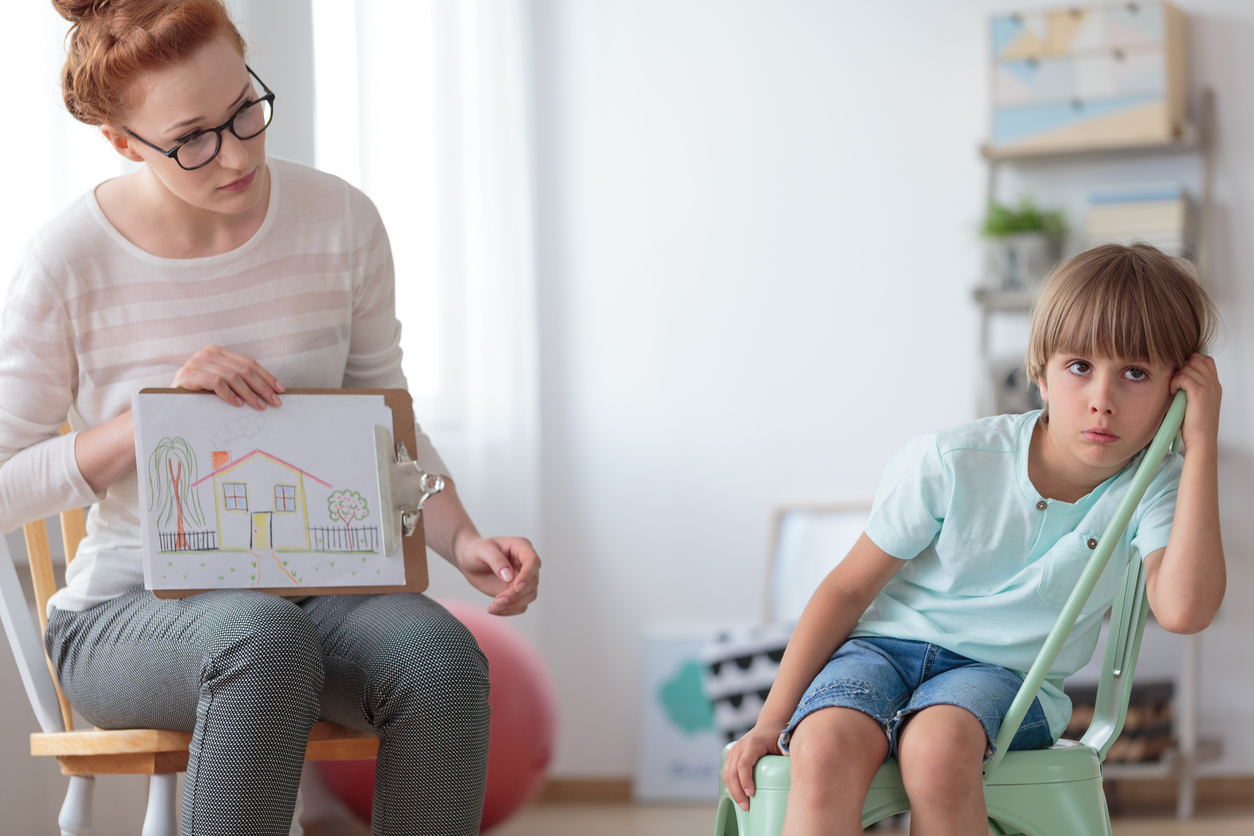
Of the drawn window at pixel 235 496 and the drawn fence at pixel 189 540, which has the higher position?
the drawn window at pixel 235 496

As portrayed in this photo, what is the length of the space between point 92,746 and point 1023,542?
909 mm

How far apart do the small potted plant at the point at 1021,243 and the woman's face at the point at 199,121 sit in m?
1.81

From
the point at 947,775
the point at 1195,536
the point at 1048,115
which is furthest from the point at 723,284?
the point at 947,775

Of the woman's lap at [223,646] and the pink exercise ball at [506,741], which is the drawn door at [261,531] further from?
the pink exercise ball at [506,741]

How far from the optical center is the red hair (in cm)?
104

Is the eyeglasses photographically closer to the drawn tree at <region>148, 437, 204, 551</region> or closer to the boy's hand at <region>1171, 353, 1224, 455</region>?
the drawn tree at <region>148, 437, 204, 551</region>

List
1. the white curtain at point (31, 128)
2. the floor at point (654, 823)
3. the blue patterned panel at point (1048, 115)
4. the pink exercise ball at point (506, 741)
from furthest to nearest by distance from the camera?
the blue patterned panel at point (1048, 115) → the floor at point (654, 823) → the pink exercise ball at point (506, 741) → the white curtain at point (31, 128)

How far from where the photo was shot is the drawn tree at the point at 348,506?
3.70 ft

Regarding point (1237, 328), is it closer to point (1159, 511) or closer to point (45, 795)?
point (1159, 511)

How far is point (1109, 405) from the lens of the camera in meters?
1.04

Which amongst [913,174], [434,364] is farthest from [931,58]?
[434,364]

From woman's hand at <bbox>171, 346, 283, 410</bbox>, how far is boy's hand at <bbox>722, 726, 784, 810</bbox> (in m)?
0.56

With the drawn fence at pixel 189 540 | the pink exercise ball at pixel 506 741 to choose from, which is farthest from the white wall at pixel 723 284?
the drawn fence at pixel 189 540

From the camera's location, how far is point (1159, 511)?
107 cm
